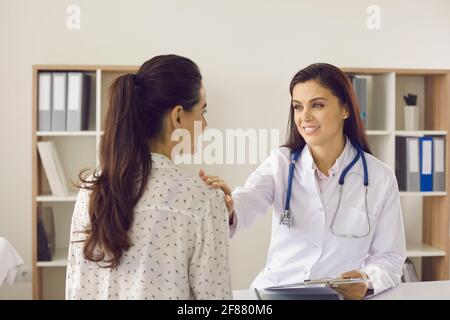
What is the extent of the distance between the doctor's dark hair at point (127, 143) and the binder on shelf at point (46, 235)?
1.98 meters

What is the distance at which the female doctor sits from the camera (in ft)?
5.94

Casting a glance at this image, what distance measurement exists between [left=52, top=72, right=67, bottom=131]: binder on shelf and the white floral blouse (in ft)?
6.32

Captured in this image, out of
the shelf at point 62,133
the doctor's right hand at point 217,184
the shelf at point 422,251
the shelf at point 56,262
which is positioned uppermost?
the shelf at point 62,133

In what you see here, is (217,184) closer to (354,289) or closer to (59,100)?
(354,289)

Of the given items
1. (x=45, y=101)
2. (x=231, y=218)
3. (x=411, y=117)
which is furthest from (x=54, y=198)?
(x=411, y=117)

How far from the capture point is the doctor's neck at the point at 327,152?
1.90 metres

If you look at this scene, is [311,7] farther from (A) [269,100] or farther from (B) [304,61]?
(A) [269,100]

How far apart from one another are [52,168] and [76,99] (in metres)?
0.36

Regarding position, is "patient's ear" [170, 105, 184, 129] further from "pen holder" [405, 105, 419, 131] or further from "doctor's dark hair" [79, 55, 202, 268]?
"pen holder" [405, 105, 419, 131]

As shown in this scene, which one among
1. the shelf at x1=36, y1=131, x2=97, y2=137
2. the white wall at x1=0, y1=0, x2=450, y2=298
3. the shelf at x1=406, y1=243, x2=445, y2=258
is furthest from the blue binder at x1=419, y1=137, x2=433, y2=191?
the shelf at x1=36, y1=131, x2=97, y2=137

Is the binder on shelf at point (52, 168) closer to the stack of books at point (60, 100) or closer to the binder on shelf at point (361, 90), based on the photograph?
the stack of books at point (60, 100)

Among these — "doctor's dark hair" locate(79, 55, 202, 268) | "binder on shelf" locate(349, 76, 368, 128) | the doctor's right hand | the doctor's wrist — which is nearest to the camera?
"doctor's dark hair" locate(79, 55, 202, 268)


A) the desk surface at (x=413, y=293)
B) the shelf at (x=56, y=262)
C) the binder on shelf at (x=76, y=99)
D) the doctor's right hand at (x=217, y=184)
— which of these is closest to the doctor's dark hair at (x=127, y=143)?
the doctor's right hand at (x=217, y=184)

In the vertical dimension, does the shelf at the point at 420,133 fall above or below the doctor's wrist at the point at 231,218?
above
